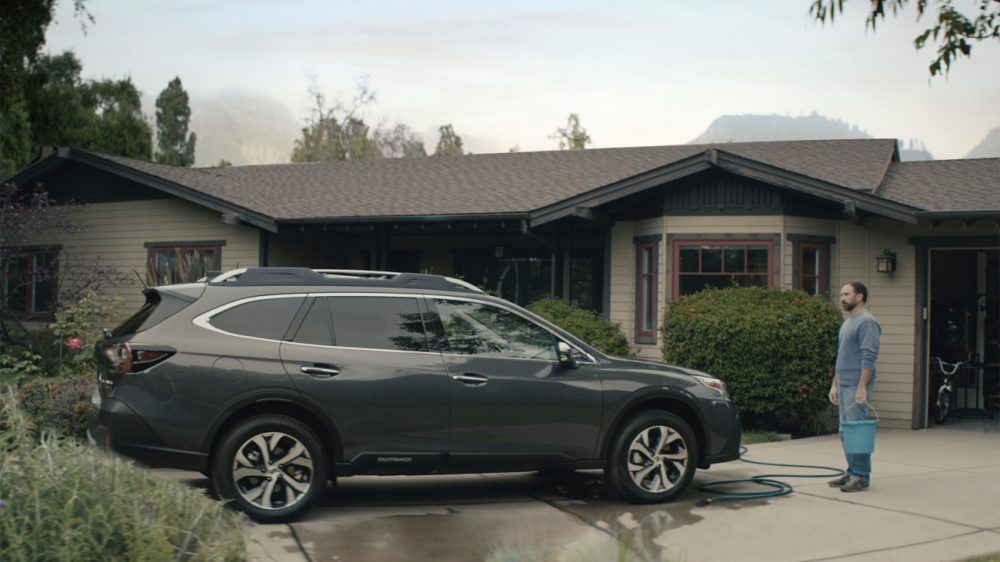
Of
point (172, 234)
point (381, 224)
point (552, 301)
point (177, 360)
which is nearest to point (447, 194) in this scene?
point (381, 224)

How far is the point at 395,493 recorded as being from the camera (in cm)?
829

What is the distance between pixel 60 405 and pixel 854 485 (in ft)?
24.5

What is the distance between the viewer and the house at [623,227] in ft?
44.5

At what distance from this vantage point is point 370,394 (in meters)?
7.23

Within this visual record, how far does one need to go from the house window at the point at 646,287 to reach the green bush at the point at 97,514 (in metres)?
10.1

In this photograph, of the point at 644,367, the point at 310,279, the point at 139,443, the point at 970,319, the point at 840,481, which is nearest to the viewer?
the point at 139,443

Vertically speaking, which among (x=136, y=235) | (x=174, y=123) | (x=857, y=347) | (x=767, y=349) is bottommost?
(x=767, y=349)

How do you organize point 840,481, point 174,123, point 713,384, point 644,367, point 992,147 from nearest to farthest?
1. point 644,367
2. point 713,384
3. point 840,481
4. point 174,123
5. point 992,147

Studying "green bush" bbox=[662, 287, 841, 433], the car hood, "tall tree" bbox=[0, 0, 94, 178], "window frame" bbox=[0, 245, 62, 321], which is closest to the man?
the car hood

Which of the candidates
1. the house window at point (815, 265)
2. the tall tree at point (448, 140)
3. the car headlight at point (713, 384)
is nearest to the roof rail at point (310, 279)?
the car headlight at point (713, 384)

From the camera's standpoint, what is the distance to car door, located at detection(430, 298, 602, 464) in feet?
24.5

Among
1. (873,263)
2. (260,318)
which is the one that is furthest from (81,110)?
(260,318)

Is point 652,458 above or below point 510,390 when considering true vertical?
below

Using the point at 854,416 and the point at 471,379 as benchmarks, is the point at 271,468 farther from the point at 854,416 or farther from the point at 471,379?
the point at 854,416
